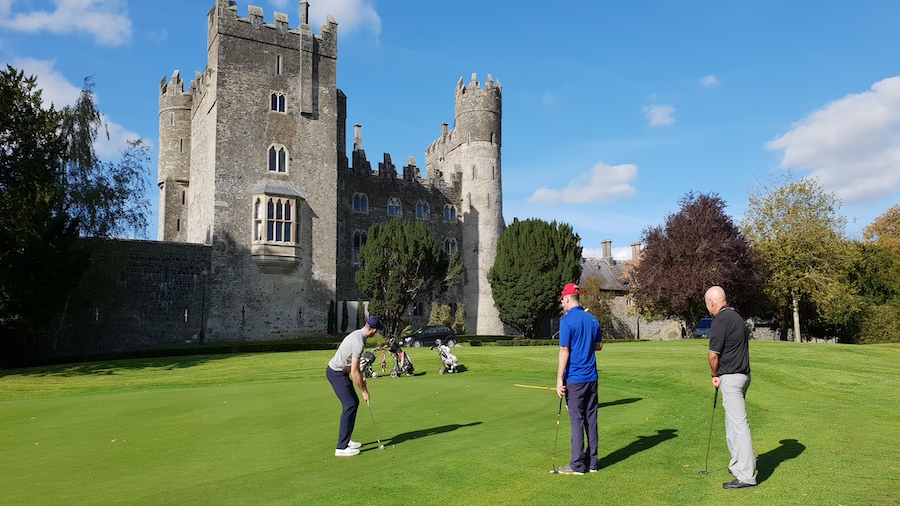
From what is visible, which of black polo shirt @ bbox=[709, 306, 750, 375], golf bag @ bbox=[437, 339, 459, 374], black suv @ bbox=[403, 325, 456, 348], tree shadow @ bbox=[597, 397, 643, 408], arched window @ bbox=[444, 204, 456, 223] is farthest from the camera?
arched window @ bbox=[444, 204, 456, 223]

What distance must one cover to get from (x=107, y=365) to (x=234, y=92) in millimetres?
19050

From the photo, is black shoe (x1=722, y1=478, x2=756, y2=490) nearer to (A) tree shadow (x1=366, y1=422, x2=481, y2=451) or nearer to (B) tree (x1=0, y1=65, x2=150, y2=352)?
(A) tree shadow (x1=366, y1=422, x2=481, y2=451)

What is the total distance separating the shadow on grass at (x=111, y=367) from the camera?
25531mm

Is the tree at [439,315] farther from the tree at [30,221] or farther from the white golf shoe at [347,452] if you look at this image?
the white golf shoe at [347,452]

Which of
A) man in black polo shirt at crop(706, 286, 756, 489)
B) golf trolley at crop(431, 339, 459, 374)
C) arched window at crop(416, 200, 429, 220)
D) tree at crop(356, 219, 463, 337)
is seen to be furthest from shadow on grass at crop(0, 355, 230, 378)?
arched window at crop(416, 200, 429, 220)

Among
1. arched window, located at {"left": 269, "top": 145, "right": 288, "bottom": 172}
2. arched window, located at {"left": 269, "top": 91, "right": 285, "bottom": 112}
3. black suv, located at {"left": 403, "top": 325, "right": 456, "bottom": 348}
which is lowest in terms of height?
black suv, located at {"left": 403, "top": 325, "right": 456, "bottom": 348}

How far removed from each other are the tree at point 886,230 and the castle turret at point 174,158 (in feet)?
182

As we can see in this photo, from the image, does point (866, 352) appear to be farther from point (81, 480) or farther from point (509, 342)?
point (81, 480)

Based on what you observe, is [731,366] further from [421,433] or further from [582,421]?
[421,433]

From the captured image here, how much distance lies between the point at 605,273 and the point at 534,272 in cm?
2361

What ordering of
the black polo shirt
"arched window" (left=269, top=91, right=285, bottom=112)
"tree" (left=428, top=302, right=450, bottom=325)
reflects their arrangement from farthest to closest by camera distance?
"tree" (left=428, top=302, right=450, bottom=325), "arched window" (left=269, top=91, right=285, bottom=112), the black polo shirt

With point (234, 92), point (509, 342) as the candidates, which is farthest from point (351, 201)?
point (509, 342)

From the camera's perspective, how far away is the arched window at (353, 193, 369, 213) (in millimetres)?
49812

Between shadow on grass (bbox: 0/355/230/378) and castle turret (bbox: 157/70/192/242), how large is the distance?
17.9 meters
